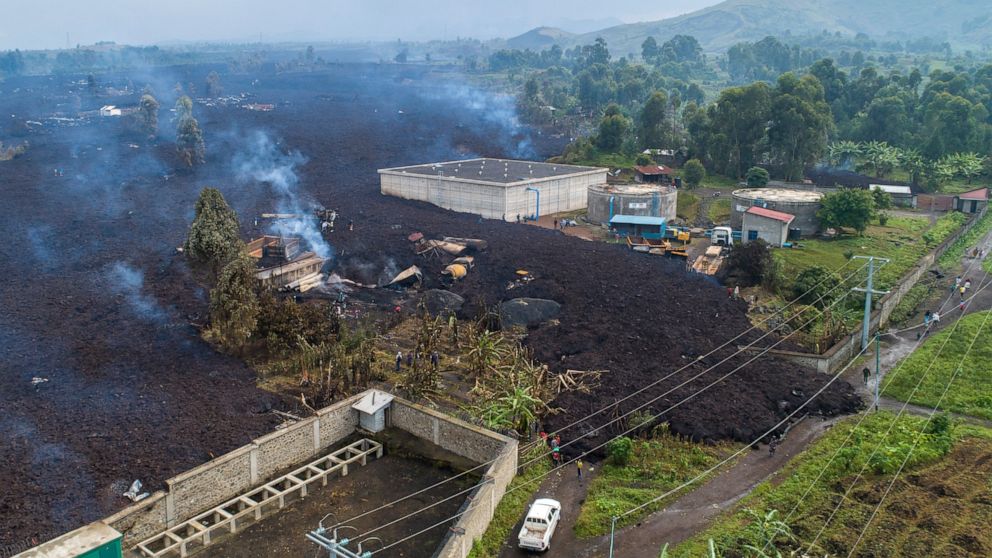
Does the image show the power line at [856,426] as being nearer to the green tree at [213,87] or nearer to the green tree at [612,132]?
the green tree at [612,132]

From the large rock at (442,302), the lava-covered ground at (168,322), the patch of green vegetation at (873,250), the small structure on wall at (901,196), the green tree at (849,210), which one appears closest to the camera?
the lava-covered ground at (168,322)

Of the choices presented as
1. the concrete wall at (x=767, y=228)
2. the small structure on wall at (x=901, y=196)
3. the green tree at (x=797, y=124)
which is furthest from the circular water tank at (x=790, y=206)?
the small structure on wall at (x=901, y=196)

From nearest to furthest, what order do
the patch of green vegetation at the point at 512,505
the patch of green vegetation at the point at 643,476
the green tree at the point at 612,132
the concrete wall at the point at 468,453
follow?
the concrete wall at the point at 468,453
the patch of green vegetation at the point at 512,505
the patch of green vegetation at the point at 643,476
the green tree at the point at 612,132

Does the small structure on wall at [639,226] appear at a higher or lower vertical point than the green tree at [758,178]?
lower

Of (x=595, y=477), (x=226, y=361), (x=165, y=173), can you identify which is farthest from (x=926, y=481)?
(x=165, y=173)

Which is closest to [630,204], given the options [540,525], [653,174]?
[653,174]

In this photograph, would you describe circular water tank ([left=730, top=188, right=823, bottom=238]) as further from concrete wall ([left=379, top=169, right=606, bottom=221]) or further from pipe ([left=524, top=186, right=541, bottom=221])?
pipe ([left=524, top=186, right=541, bottom=221])

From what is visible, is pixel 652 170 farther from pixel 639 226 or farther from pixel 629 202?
Result: pixel 639 226

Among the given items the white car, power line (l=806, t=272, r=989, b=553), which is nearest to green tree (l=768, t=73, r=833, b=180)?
power line (l=806, t=272, r=989, b=553)
